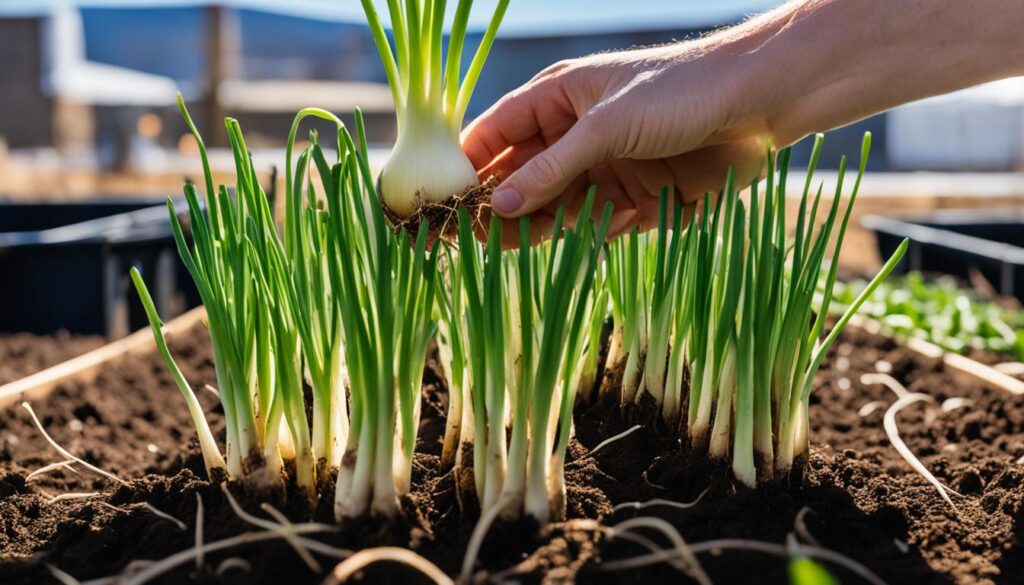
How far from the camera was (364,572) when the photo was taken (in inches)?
37.3

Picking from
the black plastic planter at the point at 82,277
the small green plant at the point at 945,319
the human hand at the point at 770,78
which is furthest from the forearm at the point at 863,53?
the black plastic planter at the point at 82,277

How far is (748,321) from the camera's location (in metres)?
1.15

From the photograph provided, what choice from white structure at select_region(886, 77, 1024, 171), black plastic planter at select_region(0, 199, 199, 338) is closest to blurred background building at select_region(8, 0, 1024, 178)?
white structure at select_region(886, 77, 1024, 171)

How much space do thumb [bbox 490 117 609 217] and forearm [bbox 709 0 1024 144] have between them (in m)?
0.22

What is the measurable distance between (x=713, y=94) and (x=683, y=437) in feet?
1.61

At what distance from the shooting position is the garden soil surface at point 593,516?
3.19 feet

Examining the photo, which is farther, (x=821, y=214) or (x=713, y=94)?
(x=821, y=214)

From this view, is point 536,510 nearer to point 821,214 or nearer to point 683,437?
point 683,437

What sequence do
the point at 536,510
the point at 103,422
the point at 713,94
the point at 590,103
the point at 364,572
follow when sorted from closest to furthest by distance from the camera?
the point at 364,572
the point at 536,510
the point at 713,94
the point at 590,103
the point at 103,422

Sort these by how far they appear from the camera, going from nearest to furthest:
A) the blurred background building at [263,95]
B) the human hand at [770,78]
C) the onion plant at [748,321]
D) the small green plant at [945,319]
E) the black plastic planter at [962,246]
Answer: the onion plant at [748,321] < the human hand at [770,78] < the small green plant at [945,319] < the black plastic planter at [962,246] < the blurred background building at [263,95]

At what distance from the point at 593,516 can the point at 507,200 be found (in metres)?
0.42

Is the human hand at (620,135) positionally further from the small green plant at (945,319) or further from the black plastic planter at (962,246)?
the black plastic planter at (962,246)

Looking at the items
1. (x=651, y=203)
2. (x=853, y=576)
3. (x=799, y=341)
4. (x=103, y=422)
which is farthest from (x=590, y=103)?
(x=103, y=422)

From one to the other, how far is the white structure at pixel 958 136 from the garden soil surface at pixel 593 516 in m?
12.3
